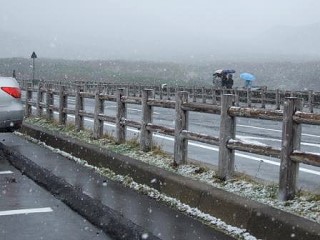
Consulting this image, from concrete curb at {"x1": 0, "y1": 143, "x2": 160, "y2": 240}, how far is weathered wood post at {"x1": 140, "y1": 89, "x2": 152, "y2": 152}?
1613mm

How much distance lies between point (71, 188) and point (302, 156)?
129 inches

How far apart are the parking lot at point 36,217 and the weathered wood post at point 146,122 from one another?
1.92 meters

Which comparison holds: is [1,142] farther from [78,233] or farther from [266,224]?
[266,224]

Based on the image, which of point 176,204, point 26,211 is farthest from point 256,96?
point 26,211

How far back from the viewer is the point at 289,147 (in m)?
5.55

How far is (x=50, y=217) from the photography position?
627cm

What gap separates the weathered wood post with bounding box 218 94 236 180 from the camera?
6.66 metres

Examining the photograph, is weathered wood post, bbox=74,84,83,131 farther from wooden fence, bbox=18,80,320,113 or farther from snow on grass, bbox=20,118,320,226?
wooden fence, bbox=18,80,320,113

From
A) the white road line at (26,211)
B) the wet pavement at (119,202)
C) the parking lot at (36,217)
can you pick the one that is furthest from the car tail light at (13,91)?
the white road line at (26,211)

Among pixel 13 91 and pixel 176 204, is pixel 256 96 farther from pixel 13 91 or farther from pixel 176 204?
pixel 176 204

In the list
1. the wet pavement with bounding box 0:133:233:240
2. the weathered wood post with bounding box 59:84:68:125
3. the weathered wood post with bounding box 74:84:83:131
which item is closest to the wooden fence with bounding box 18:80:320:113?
the weathered wood post with bounding box 59:84:68:125

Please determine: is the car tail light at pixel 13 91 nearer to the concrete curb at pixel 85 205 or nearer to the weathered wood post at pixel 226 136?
the concrete curb at pixel 85 205

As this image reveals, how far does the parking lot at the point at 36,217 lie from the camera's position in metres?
5.60

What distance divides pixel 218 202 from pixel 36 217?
6.74 ft
